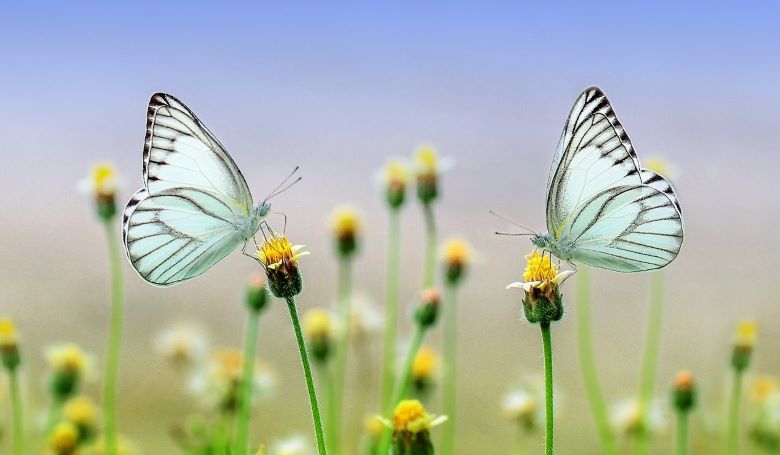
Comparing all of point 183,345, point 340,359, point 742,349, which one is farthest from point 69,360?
point 742,349

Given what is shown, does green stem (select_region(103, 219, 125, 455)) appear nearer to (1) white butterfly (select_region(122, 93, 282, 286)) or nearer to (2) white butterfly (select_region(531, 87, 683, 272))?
(1) white butterfly (select_region(122, 93, 282, 286))

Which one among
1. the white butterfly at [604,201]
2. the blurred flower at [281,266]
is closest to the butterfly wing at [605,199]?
the white butterfly at [604,201]

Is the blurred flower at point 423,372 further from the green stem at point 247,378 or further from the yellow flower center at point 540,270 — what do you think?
the yellow flower center at point 540,270

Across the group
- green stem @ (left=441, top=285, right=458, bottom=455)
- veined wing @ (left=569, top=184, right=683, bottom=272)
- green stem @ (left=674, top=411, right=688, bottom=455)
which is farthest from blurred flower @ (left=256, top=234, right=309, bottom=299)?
green stem @ (left=674, top=411, right=688, bottom=455)

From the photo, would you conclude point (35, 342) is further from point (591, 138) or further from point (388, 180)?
point (591, 138)

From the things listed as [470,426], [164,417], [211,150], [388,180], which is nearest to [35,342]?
[164,417]

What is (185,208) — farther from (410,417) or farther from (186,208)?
(410,417)
